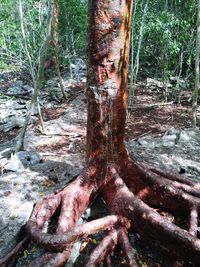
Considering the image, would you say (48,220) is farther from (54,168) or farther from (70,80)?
(70,80)

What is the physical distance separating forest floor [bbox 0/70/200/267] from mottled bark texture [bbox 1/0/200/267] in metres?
0.30

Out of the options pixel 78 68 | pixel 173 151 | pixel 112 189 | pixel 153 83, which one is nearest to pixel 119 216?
pixel 112 189

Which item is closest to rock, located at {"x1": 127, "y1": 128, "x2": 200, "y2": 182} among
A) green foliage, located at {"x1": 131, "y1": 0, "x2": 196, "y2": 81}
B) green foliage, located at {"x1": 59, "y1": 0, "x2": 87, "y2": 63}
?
green foliage, located at {"x1": 131, "y1": 0, "x2": 196, "y2": 81}

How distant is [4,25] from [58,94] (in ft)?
13.1

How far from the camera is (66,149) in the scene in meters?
8.40

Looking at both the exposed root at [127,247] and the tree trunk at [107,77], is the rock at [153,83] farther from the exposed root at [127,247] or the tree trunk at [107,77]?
the exposed root at [127,247]

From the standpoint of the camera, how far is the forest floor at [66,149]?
13.6 ft

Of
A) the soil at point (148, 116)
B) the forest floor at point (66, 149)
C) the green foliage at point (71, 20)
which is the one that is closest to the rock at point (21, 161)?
the forest floor at point (66, 149)

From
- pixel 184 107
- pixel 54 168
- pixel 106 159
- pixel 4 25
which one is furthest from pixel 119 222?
pixel 4 25

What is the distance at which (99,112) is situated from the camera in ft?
12.2

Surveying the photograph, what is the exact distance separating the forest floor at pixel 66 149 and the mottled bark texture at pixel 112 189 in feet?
0.98

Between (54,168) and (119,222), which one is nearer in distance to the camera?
(119,222)

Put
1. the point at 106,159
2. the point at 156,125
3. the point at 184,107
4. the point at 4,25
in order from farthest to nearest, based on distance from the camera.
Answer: the point at 4,25 → the point at 184,107 → the point at 156,125 → the point at 106,159

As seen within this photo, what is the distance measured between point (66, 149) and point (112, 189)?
464 centimetres
